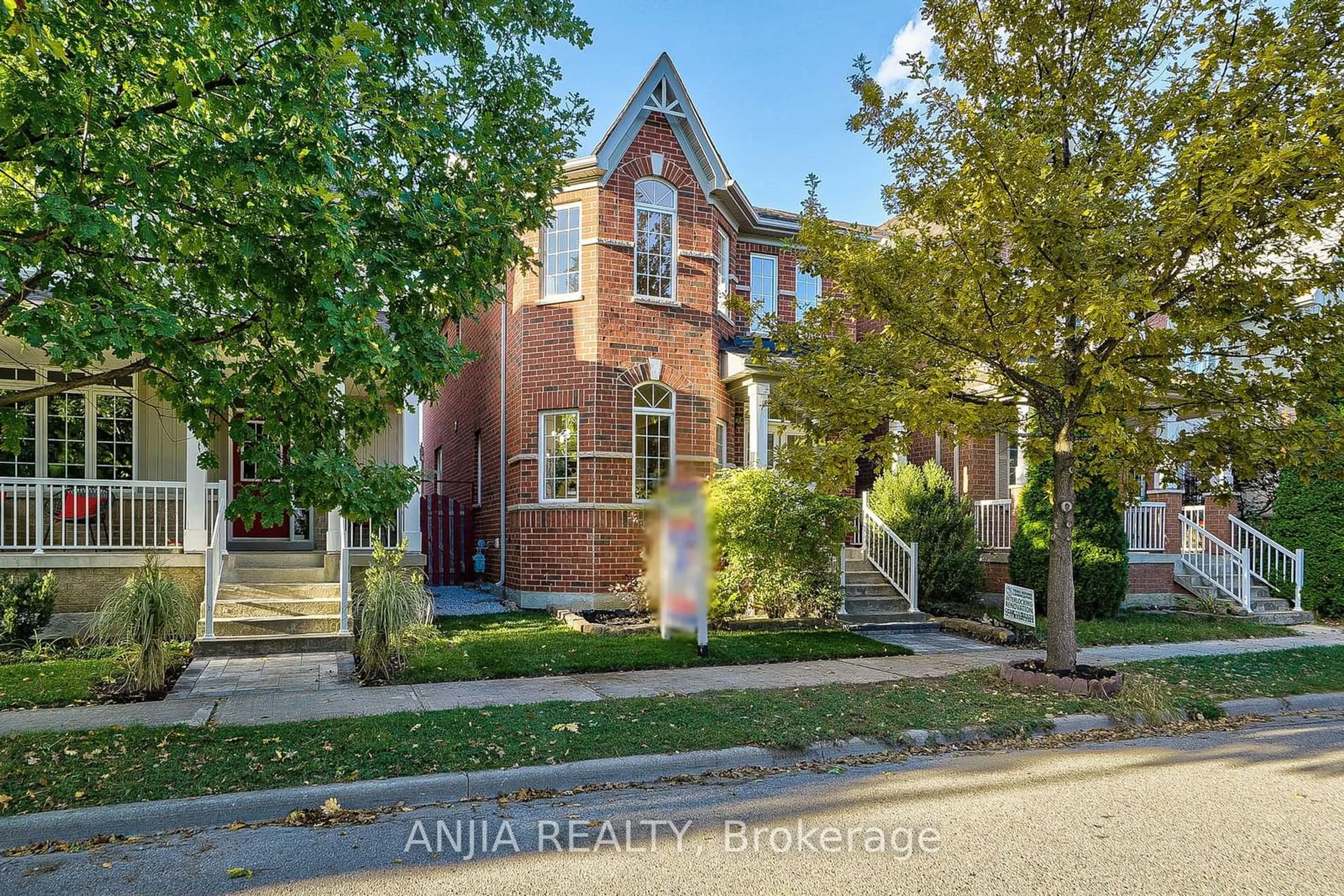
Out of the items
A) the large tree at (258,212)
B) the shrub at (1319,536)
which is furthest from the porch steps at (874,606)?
the large tree at (258,212)

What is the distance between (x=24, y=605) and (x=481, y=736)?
23.4ft

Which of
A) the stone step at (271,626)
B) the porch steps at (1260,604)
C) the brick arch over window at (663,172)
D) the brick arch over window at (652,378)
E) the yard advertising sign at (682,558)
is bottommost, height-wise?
the porch steps at (1260,604)

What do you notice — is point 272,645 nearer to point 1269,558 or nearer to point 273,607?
point 273,607

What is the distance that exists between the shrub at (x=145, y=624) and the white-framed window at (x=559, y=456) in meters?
6.40

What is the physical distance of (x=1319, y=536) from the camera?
1439 cm

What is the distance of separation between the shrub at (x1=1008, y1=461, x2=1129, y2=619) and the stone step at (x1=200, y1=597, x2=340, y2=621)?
34.2 ft

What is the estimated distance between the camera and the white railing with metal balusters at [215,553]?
952cm

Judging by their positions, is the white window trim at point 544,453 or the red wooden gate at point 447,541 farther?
the red wooden gate at point 447,541

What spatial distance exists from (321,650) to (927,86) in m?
9.22

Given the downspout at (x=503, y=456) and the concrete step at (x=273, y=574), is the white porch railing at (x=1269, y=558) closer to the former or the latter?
the downspout at (x=503, y=456)

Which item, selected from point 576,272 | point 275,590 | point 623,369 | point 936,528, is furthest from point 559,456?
point 936,528

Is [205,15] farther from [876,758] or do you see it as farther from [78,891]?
[876,758]

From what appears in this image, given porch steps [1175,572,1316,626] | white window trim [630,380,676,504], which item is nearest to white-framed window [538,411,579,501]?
white window trim [630,380,676,504]

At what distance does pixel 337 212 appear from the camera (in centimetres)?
499
